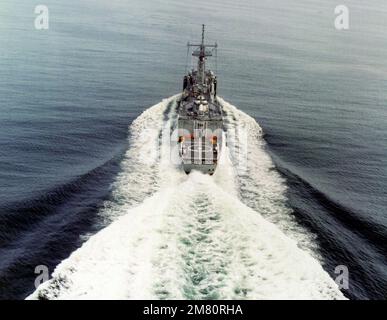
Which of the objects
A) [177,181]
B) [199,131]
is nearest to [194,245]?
[177,181]

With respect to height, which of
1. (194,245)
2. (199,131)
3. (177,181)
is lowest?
(194,245)

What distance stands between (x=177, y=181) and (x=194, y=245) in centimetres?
1486

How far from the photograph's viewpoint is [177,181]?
50.0 m

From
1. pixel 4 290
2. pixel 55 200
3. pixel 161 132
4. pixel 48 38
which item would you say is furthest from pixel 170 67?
pixel 4 290

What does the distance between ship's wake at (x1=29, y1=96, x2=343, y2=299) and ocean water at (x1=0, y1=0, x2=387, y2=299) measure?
0.15 metres

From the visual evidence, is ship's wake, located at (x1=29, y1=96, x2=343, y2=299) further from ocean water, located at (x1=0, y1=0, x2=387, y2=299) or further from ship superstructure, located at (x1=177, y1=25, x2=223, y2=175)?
ship superstructure, located at (x1=177, y1=25, x2=223, y2=175)

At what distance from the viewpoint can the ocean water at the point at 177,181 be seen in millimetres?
33250

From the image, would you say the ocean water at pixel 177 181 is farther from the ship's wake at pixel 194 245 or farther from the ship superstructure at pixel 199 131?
the ship superstructure at pixel 199 131

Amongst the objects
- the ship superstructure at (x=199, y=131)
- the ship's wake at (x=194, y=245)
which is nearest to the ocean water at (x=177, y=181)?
the ship's wake at (x=194, y=245)

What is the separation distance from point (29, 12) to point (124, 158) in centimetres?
12900

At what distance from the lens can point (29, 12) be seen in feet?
523

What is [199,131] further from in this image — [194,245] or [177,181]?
[194,245]

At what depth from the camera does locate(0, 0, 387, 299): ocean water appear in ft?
109

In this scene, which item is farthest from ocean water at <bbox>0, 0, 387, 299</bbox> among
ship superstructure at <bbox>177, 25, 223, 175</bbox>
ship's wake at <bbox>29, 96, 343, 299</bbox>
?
ship superstructure at <bbox>177, 25, 223, 175</bbox>
